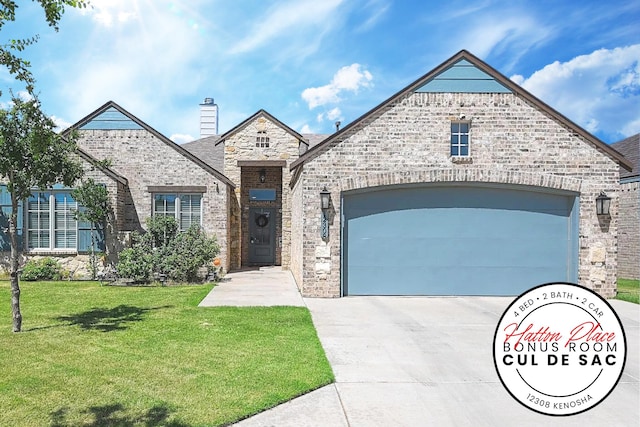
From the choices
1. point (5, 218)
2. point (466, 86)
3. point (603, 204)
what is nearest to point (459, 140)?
point (466, 86)

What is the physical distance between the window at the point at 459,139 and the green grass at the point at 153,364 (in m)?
5.73

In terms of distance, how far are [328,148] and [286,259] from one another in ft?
23.8

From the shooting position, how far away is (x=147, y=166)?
47.1 ft

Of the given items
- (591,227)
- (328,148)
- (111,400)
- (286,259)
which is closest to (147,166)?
(286,259)

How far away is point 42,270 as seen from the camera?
12844mm

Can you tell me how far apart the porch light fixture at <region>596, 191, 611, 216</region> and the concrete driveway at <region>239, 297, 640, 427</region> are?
2.82 m

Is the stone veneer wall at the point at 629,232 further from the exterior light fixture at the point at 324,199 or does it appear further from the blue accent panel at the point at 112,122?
the blue accent panel at the point at 112,122

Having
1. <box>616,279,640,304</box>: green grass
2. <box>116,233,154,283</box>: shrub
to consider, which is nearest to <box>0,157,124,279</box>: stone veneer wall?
<box>116,233,154,283</box>: shrub

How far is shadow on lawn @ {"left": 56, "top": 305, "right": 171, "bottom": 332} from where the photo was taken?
286 inches

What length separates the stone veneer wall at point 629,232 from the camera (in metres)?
14.6

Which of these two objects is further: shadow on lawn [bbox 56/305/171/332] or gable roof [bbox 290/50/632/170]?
gable roof [bbox 290/50/632/170]

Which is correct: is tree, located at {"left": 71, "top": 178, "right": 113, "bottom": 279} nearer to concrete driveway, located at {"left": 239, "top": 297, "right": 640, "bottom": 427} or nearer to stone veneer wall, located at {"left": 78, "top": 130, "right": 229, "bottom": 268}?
stone veneer wall, located at {"left": 78, "top": 130, "right": 229, "bottom": 268}

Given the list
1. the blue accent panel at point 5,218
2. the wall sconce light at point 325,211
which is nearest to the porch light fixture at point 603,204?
the wall sconce light at point 325,211

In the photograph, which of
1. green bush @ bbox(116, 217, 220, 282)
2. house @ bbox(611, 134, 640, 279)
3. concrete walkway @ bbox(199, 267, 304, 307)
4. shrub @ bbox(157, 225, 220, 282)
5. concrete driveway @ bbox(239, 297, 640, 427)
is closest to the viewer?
concrete driveway @ bbox(239, 297, 640, 427)
